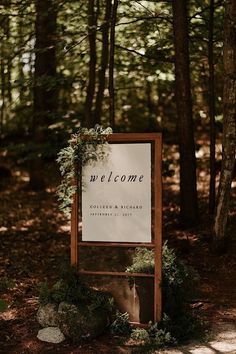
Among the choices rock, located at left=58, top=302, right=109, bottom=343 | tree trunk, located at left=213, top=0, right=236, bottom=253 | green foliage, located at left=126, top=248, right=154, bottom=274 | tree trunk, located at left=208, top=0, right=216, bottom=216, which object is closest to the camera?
rock, located at left=58, top=302, right=109, bottom=343

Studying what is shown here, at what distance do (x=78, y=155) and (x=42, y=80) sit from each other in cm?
474

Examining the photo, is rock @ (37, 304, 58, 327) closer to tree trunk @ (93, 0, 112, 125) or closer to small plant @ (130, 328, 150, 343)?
small plant @ (130, 328, 150, 343)

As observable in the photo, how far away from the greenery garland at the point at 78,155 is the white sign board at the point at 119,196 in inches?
3.6

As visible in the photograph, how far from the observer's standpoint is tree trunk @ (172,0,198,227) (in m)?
10.2

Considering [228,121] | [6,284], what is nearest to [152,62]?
[228,121]

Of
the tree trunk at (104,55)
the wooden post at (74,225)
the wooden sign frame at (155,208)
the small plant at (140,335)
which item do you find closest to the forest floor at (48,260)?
the small plant at (140,335)

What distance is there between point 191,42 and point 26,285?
6715mm

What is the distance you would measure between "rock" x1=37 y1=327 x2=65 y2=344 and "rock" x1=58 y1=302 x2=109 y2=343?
0.21 ft

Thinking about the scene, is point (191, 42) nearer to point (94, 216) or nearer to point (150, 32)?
point (150, 32)

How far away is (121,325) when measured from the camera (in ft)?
20.7

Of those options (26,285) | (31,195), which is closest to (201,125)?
(31,195)

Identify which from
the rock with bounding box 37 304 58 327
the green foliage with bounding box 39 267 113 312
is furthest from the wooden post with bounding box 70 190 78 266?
the rock with bounding box 37 304 58 327

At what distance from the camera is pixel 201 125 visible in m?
23.1

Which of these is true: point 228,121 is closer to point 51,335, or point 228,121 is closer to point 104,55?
point 104,55
